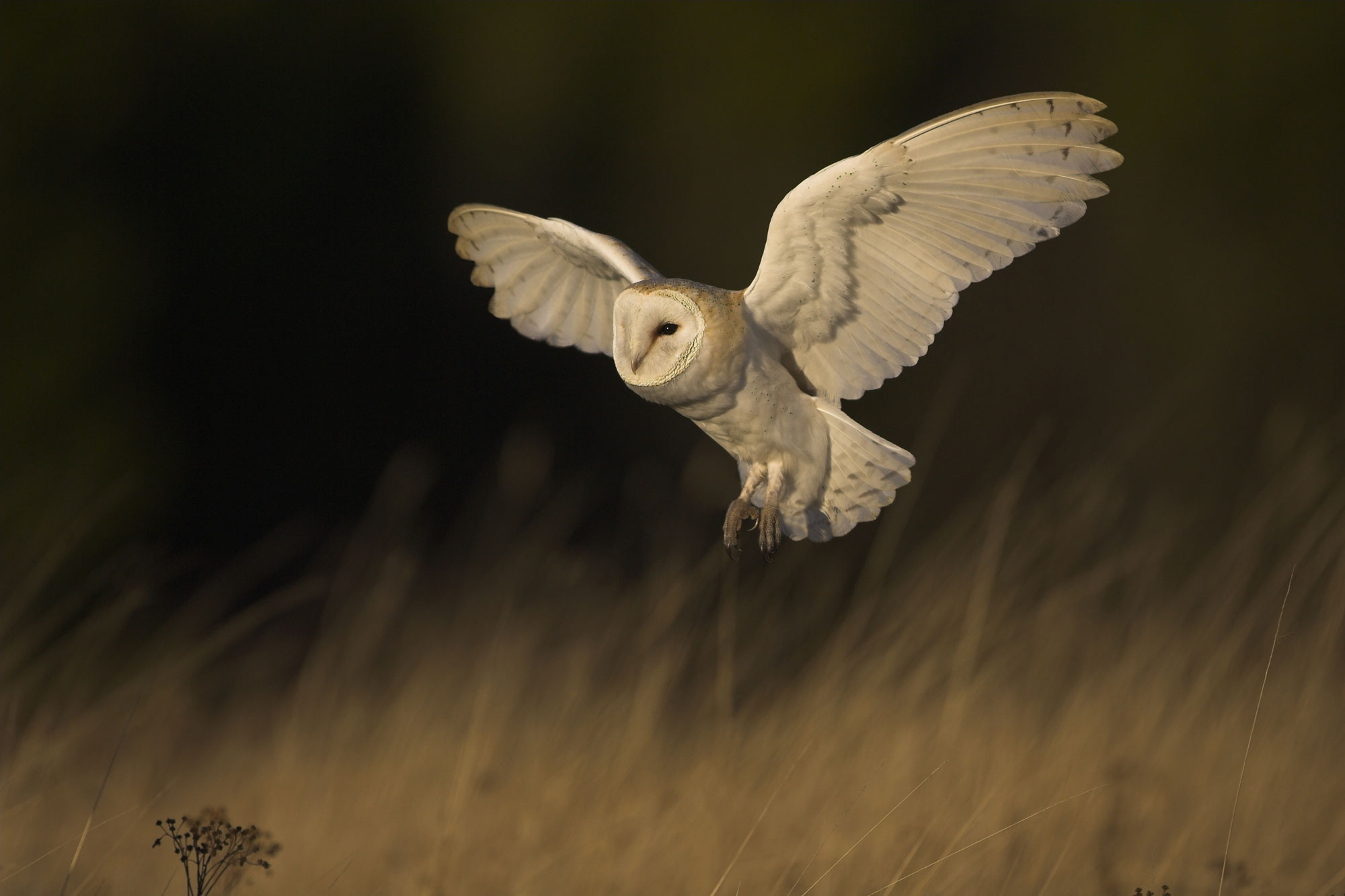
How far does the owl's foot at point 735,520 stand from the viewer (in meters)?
1.47

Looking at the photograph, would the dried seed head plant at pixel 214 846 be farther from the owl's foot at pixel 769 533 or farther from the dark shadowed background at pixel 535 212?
the dark shadowed background at pixel 535 212

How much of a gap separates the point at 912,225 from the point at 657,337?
15.4 inches

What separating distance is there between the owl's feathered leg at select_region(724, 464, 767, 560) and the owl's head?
222 mm

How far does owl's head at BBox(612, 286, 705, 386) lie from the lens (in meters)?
1.38

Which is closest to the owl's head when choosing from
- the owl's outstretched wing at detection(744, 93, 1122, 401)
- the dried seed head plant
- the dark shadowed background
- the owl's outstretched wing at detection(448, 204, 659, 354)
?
the owl's outstretched wing at detection(744, 93, 1122, 401)

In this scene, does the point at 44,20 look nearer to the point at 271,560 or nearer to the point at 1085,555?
the point at 271,560

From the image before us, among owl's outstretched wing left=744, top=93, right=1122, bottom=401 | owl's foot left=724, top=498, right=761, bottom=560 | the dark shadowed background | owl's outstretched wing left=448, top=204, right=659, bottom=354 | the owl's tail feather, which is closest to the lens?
owl's outstretched wing left=744, top=93, right=1122, bottom=401

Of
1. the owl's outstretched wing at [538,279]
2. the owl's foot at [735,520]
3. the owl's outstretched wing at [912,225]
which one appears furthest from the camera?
the owl's outstretched wing at [538,279]

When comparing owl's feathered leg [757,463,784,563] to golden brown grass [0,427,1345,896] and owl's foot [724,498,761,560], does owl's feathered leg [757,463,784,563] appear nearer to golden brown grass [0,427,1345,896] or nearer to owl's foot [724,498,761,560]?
owl's foot [724,498,761,560]

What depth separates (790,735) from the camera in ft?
5.93

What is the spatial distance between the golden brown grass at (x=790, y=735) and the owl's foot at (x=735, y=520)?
14.2 inches

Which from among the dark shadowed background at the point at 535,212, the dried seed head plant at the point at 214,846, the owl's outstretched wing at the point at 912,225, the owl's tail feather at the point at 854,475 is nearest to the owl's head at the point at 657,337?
the owl's outstretched wing at the point at 912,225

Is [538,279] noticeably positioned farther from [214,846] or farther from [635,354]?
[214,846]

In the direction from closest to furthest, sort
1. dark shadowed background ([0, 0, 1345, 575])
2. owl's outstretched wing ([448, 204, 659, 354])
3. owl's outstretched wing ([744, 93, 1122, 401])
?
owl's outstretched wing ([744, 93, 1122, 401]), owl's outstretched wing ([448, 204, 659, 354]), dark shadowed background ([0, 0, 1345, 575])
